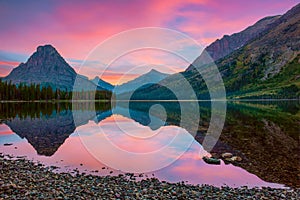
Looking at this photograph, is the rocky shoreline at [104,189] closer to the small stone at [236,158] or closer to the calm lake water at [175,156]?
the calm lake water at [175,156]

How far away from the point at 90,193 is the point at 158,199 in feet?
15.0

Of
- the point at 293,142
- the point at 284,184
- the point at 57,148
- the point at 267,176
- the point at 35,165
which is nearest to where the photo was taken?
the point at 284,184

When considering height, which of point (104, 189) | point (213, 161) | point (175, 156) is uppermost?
Result: point (104, 189)

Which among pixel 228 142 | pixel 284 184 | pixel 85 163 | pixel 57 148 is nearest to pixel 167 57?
pixel 228 142

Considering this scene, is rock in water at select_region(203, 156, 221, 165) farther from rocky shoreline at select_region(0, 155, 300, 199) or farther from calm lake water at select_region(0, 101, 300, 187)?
rocky shoreline at select_region(0, 155, 300, 199)

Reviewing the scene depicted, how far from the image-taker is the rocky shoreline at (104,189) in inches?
695

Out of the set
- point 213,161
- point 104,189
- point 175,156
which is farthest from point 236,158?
point 104,189

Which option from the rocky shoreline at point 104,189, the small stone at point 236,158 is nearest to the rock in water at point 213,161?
the small stone at point 236,158

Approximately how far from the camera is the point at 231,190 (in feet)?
65.6

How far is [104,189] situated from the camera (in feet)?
63.5

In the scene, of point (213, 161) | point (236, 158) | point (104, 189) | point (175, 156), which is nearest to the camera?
point (104, 189)

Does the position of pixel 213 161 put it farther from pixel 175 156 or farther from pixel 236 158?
pixel 175 156

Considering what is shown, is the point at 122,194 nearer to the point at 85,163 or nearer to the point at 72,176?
the point at 72,176

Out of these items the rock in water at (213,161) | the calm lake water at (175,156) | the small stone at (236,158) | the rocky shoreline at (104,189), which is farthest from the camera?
the small stone at (236,158)
